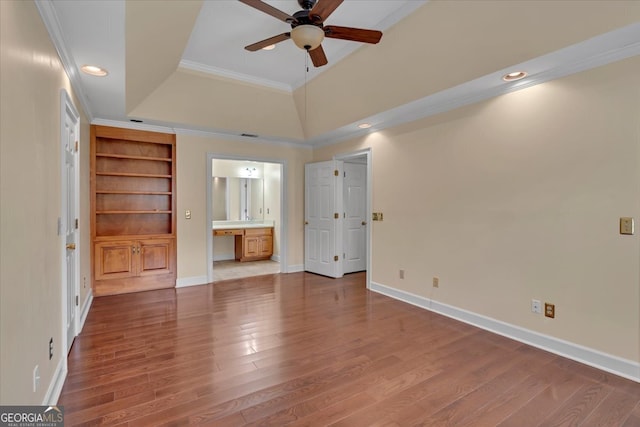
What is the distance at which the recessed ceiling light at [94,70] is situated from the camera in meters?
2.76

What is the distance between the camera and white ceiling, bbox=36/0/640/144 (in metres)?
2.13

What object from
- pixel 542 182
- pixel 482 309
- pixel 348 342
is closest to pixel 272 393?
pixel 348 342

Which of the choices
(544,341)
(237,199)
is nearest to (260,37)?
(544,341)

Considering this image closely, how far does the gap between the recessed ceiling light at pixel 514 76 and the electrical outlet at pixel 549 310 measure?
2.10 m

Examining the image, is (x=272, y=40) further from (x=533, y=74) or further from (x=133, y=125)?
(x=133, y=125)

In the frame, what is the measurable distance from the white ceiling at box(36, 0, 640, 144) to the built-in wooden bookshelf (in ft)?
1.51

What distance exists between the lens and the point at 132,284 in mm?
4621

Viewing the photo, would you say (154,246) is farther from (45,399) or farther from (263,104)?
(45,399)

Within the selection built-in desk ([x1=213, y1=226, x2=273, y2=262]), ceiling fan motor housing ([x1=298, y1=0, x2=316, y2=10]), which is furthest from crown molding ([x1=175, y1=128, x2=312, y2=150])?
ceiling fan motor housing ([x1=298, y1=0, x2=316, y2=10])

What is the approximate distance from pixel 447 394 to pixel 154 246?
439cm

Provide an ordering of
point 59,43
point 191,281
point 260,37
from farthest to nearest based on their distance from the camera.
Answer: point 191,281 → point 260,37 → point 59,43

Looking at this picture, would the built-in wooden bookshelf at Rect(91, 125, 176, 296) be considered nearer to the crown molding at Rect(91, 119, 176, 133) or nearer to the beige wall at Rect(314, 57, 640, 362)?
the crown molding at Rect(91, 119, 176, 133)

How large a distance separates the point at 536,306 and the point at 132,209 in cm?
542

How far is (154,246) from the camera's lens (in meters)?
4.76
